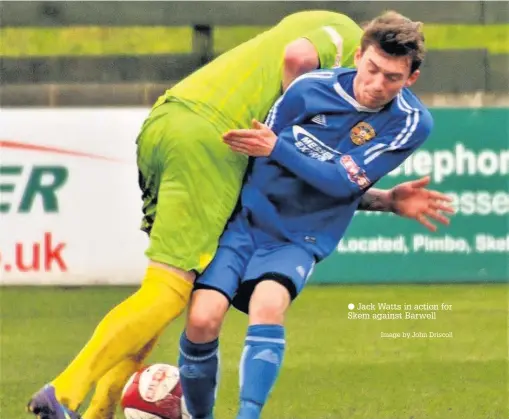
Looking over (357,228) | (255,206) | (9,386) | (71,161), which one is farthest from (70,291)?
(255,206)

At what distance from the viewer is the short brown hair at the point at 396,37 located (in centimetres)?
515

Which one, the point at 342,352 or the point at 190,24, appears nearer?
the point at 342,352

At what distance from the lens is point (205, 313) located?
518cm

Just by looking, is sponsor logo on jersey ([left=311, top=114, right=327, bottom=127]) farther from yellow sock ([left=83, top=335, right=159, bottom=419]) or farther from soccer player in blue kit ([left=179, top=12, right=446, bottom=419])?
yellow sock ([left=83, top=335, right=159, bottom=419])

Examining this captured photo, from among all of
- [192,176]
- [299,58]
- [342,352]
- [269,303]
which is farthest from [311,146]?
[342,352]

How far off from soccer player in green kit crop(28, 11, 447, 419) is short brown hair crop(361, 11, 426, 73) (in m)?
0.24

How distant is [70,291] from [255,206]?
6.03 metres

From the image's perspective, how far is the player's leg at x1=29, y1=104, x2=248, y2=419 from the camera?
5.16 metres

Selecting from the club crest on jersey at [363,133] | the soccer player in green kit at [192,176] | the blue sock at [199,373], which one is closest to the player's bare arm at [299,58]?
the soccer player in green kit at [192,176]

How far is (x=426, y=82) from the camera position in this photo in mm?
14250

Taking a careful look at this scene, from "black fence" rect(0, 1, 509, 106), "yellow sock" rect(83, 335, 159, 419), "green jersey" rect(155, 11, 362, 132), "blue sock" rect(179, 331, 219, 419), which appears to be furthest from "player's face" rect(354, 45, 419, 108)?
"black fence" rect(0, 1, 509, 106)

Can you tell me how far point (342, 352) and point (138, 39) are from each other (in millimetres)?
7955

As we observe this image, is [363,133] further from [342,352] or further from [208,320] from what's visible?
[342,352]

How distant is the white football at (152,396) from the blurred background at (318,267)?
2.12ft
